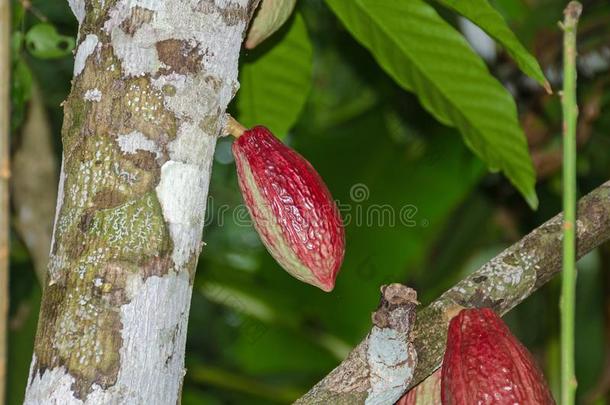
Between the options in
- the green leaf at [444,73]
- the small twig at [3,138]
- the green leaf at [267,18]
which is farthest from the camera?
the green leaf at [444,73]

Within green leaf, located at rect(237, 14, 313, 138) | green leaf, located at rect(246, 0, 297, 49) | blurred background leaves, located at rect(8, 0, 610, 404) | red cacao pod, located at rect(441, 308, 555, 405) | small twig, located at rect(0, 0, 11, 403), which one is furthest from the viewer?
blurred background leaves, located at rect(8, 0, 610, 404)

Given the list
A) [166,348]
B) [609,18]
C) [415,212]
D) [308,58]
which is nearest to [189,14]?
[166,348]

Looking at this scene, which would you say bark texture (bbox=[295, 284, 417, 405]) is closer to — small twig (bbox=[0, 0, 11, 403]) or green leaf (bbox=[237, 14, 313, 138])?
small twig (bbox=[0, 0, 11, 403])

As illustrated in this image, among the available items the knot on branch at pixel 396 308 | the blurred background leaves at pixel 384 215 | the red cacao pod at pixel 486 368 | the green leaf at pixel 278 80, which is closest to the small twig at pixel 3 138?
the knot on branch at pixel 396 308

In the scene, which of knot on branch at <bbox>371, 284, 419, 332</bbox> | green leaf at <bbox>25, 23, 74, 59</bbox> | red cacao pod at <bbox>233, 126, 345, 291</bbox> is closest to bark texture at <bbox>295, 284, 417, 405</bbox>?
knot on branch at <bbox>371, 284, 419, 332</bbox>

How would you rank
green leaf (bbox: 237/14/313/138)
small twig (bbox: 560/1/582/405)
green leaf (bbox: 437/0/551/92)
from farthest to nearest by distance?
1. green leaf (bbox: 237/14/313/138)
2. green leaf (bbox: 437/0/551/92)
3. small twig (bbox: 560/1/582/405)

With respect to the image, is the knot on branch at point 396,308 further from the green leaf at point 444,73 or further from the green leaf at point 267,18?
the green leaf at point 444,73

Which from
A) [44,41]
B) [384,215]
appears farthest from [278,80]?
[384,215]
